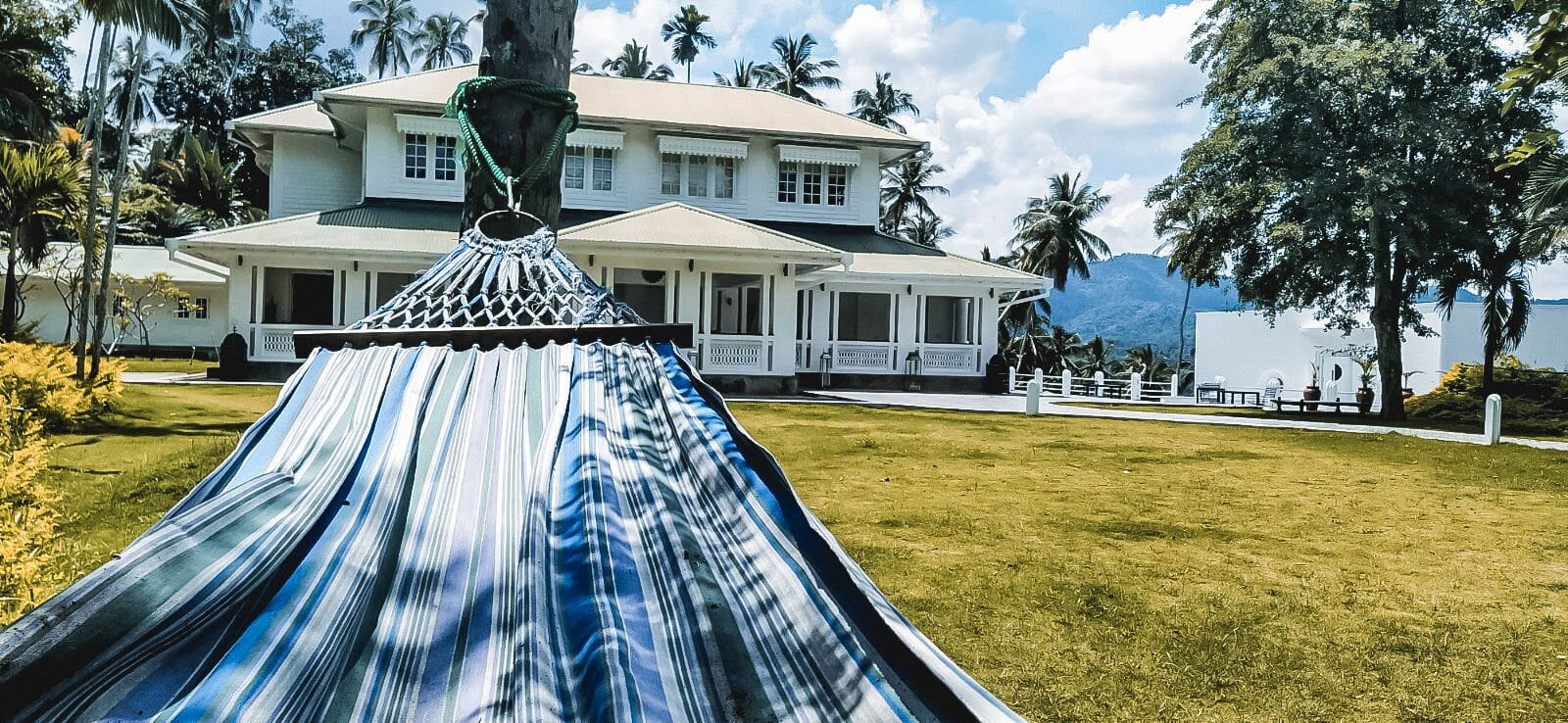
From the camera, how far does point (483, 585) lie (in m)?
1.56

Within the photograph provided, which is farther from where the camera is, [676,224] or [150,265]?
[150,265]

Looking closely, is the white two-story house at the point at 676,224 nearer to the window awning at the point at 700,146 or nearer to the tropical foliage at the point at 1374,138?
the window awning at the point at 700,146

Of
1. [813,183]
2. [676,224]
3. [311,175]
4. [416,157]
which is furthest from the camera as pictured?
[813,183]

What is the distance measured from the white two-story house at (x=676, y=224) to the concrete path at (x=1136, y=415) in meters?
1.98

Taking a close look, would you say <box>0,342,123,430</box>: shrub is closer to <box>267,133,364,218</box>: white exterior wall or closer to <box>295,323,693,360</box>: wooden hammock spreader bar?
<box>295,323,693,360</box>: wooden hammock spreader bar

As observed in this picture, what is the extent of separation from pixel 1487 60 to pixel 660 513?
1840 centimetres

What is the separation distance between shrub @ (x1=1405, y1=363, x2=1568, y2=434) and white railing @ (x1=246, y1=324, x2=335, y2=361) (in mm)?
20504

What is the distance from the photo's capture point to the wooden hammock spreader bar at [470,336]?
2.47 meters

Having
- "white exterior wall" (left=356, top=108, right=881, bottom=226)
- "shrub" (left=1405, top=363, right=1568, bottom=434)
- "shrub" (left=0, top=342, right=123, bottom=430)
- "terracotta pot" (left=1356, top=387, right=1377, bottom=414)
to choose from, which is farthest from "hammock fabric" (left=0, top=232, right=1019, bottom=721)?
"terracotta pot" (left=1356, top=387, right=1377, bottom=414)

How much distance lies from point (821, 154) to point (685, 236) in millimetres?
5984

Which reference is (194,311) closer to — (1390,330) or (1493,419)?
(1390,330)

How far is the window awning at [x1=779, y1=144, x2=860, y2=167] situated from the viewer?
21797 mm

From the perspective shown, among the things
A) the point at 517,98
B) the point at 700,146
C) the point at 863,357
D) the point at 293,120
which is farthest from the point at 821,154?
the point at 517,98

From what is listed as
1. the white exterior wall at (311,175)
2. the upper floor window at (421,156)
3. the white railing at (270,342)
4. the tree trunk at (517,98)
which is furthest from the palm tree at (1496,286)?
the white exterior wall at (311,175)
